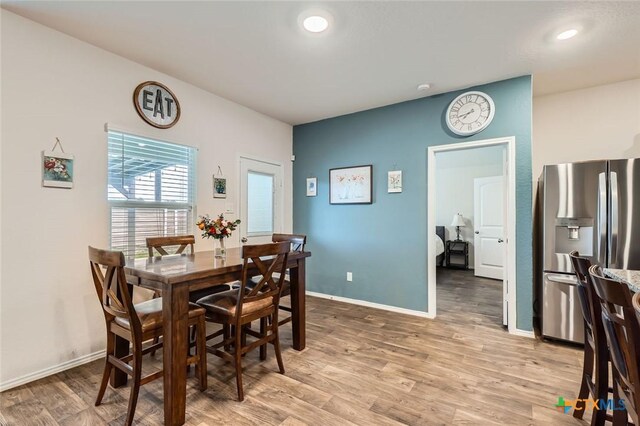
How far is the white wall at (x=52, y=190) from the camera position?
6.70 feet

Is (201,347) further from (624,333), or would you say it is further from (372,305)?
(372,305)

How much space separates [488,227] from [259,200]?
174 inches

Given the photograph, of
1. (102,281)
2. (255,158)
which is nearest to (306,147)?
(255,158)

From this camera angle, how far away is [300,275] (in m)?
2.67

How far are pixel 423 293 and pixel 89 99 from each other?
3868 mm

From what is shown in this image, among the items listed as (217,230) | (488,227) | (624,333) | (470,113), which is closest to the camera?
(624,333)

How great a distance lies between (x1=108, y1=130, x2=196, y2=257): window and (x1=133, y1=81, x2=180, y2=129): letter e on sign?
215 millimetres

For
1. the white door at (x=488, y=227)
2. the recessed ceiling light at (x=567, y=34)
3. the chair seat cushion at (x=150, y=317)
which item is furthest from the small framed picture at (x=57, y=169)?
the white door at (x=488, y=227)

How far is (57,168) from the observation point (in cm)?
224

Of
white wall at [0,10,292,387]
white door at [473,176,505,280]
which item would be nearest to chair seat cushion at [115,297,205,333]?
white wall at [0,10,292,387]

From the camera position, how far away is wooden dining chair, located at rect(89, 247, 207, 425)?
158 cm

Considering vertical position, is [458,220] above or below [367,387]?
above

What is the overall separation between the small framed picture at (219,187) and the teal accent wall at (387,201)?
4.52 feet

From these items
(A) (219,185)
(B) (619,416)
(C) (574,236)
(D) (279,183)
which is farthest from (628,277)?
(D) (279,183)
